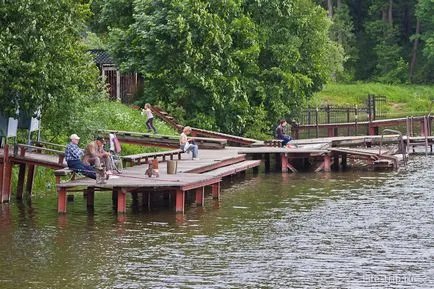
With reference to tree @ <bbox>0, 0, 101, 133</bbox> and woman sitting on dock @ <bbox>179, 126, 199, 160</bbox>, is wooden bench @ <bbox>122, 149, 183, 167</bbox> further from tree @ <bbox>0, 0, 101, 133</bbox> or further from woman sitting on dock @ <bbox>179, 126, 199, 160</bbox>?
tree @ <bbox>0, 0, 101, 133</bbox>

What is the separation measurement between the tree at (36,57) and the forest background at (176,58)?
4 centimetres

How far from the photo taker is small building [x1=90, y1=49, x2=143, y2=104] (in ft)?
189

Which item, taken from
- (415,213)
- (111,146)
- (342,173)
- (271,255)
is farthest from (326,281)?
(342,173)

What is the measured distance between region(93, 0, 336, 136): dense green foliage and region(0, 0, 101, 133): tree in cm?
1604

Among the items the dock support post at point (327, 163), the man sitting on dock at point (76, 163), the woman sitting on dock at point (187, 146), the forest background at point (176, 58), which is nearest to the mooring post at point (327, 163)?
the dock support post at point (327, 163)

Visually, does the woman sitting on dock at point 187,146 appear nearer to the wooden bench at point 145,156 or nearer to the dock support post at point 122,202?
the wooden bench at point 145,156

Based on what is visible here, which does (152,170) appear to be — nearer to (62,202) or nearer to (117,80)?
(62,202)

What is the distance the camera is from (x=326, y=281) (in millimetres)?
23250

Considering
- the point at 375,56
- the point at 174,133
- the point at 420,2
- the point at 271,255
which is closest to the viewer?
the point at 271,255

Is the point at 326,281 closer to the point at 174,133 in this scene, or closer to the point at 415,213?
the point at 415,213

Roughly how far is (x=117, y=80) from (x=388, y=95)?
39.2 m

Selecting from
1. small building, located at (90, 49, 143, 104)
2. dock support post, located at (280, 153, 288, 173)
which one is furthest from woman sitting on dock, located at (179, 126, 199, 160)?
small building, located at (90, 49, 143, 104)

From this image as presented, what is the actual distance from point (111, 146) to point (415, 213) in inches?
476

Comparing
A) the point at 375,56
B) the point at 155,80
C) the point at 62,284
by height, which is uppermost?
the point at 375,56
